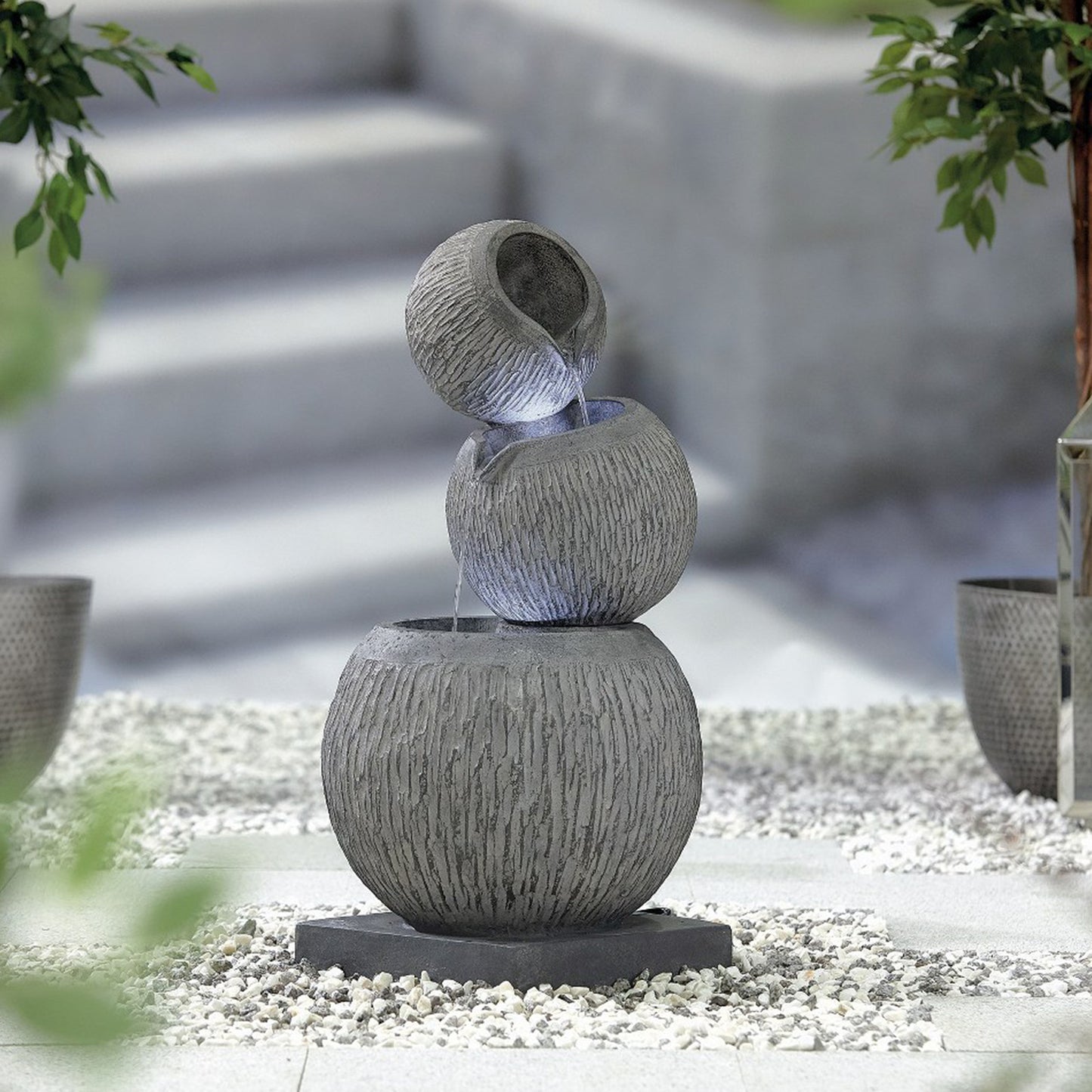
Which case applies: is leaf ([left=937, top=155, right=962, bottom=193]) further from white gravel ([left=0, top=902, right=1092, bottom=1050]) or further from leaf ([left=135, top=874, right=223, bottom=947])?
leaf ([left=135, top=874, right=223, bottom=947])

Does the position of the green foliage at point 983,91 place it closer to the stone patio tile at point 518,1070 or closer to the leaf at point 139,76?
the leaf at point 139,76

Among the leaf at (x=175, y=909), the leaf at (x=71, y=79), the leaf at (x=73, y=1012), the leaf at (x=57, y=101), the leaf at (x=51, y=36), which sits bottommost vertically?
the leaf at (x=73, y=1012)

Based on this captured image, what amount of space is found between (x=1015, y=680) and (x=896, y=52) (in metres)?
1.44

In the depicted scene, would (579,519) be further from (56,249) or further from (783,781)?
(783,781)

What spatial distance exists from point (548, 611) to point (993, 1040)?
33.6 inches

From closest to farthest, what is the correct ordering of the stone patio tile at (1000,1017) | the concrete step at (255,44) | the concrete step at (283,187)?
the stone patio tile at (1000,1017)
the concrete step at (283,187)
the concrete step at (255,44)

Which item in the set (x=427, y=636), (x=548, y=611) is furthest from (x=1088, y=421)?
(x=427, y=636)

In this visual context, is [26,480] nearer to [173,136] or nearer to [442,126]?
[173,136]

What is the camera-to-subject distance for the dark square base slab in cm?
238

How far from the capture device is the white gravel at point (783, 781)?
11.3 feet

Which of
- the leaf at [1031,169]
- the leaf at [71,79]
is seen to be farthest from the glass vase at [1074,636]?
the leaf at [71,79]

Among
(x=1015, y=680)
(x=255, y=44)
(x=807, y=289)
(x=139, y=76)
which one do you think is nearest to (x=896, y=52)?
(x=1015, y=680)

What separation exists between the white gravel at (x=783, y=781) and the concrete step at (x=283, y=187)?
1.67 m

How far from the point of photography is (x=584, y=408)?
104 inches
